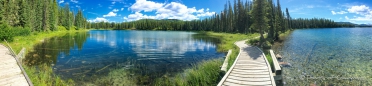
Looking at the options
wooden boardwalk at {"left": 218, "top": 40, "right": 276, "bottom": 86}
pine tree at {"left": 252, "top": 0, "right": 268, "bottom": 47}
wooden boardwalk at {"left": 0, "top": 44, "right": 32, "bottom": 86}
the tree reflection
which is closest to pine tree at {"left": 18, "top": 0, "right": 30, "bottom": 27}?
the tree reflection

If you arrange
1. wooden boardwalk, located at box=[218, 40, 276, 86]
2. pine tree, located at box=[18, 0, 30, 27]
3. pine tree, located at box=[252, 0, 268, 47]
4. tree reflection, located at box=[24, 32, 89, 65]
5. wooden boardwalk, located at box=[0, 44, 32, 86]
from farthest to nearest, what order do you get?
pine tree, located at box=[18, 0, 30, 27]
pine tree, located at box=[252, 0, 268, 47]
tree reflection, located at box=[24, 32, 89, 65]
wooden boardwalk, located at box=[218, 40, 276, 86]
wooden boardwalk, located at box=[0, 44, 32, 86]

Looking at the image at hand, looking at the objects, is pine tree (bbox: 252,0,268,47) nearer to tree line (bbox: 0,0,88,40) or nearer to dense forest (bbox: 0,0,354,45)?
dense forest (bbox: 0,0,354,45)

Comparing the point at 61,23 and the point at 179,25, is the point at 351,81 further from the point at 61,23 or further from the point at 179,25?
the point at 179,25

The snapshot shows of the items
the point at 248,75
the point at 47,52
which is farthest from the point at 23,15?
the point at 248,75

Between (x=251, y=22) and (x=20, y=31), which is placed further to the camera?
(x=251, y=22)

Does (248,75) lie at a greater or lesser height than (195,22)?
lesser

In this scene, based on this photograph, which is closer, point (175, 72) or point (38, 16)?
point (175, 72)

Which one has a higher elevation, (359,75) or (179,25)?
(179,25)

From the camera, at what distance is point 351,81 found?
45.3 ft

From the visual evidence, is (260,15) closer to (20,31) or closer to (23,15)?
(20,31)

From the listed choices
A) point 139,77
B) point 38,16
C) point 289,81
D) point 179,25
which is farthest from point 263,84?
point 179,25

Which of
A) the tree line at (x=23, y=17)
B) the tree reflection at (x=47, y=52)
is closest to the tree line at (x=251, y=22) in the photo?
the tree reflection at (x=47, y=52)

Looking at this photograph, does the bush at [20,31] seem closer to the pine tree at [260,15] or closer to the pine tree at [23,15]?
the pine tree at [23,15]

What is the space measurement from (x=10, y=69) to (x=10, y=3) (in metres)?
53.1
